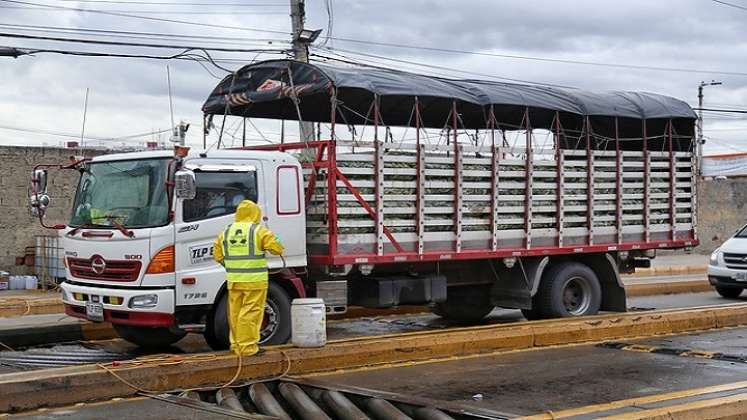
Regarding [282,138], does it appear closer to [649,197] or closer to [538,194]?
[538,194]

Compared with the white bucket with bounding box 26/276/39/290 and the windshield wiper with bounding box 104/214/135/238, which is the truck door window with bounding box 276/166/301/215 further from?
the white bucket with bounding box 26/276/39/290

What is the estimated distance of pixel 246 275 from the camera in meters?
9.53

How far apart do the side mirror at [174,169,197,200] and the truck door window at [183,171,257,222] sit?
44 centimetres

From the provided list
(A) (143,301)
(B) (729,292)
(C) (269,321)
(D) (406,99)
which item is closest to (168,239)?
(A) (143,301)

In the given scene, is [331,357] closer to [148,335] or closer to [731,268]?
[148,335]

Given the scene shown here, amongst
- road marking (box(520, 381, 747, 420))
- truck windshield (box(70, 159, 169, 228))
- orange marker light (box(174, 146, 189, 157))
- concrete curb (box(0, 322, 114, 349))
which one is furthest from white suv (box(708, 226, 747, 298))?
truck windshield (box(70, 159, 169, 228))

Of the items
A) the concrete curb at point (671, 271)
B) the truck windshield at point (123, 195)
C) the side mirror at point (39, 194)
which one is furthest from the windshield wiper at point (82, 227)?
the concrete curb at point (671, 271)

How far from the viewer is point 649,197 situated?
14586mm

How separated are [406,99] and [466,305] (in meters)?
3.32

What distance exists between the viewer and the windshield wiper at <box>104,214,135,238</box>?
10.1 m

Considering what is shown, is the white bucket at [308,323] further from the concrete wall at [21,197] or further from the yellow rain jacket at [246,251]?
the concrete wall at [21,197]

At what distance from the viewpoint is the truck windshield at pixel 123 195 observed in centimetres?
1022

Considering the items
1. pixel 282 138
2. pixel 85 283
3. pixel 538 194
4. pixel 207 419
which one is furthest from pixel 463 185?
pixel 207 419

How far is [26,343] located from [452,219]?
18.6 ft
